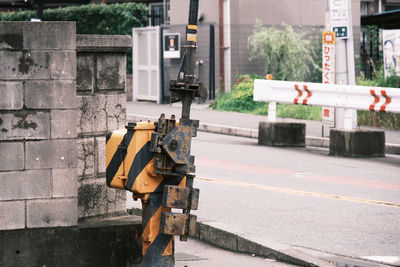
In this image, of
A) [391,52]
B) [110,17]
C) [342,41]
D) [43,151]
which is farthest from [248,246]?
[110,17]

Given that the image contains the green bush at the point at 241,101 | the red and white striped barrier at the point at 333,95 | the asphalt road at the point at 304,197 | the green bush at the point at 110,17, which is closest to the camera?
the asphalt road at the point at 304,197

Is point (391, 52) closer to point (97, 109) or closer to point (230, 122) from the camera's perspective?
point (230, 122)

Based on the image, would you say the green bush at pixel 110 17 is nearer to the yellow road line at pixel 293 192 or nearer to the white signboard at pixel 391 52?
the white signboard at pixel 391 52

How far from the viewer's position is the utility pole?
1720 cm

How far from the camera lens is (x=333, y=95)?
16109 millimetres

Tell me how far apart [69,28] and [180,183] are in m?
1.48

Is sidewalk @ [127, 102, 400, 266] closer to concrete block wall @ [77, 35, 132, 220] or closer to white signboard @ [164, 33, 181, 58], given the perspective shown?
→ concrete block wall @ [77, 35, 132, 220]

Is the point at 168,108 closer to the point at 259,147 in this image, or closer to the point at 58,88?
the point at 259,147

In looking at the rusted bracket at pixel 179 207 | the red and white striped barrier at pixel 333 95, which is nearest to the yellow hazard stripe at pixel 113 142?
the rusted bracket at pixel 179 207

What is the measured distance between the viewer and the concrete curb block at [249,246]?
736cm

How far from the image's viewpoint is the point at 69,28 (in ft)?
21.5

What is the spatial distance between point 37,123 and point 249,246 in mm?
2436

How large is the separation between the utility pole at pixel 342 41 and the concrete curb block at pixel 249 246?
934 centimetres

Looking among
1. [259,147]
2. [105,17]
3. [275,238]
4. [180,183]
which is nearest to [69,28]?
[180,183]
